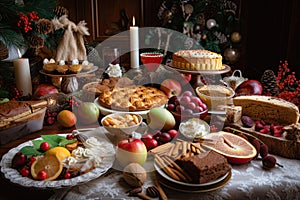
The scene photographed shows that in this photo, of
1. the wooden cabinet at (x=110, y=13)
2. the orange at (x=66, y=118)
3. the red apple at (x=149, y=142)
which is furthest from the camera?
the wooden cabinet at (x=110, y=13)

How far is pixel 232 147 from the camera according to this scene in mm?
994

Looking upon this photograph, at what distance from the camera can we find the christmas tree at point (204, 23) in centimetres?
258

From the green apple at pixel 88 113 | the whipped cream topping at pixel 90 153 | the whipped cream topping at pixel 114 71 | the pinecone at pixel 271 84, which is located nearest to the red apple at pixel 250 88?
the pinecone at pixel 271 84

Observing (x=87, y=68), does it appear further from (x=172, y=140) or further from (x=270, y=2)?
(x=270, y=2)

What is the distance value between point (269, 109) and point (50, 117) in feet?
2.91

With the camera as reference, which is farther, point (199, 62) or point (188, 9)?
point (188, 9)

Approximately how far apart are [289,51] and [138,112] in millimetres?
1432

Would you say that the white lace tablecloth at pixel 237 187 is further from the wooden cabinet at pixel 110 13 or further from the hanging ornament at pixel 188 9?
the wooden cabinet at pixel 110 13

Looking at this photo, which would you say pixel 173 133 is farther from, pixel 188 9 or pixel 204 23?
pixel 204 23

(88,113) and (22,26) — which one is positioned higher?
(22,26)

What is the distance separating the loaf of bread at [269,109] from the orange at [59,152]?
0.69 meters

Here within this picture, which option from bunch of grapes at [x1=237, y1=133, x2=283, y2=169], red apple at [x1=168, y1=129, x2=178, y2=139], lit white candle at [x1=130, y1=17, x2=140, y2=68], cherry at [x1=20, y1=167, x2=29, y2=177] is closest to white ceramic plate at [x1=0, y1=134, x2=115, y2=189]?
cherry at [x1=20, y1=167, x2=29, y2=177]

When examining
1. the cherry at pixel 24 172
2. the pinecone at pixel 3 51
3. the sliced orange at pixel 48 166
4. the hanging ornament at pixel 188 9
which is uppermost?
the hanging ornament at pixel 188 9

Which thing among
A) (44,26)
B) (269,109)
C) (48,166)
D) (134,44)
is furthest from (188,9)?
A: (48,166)
